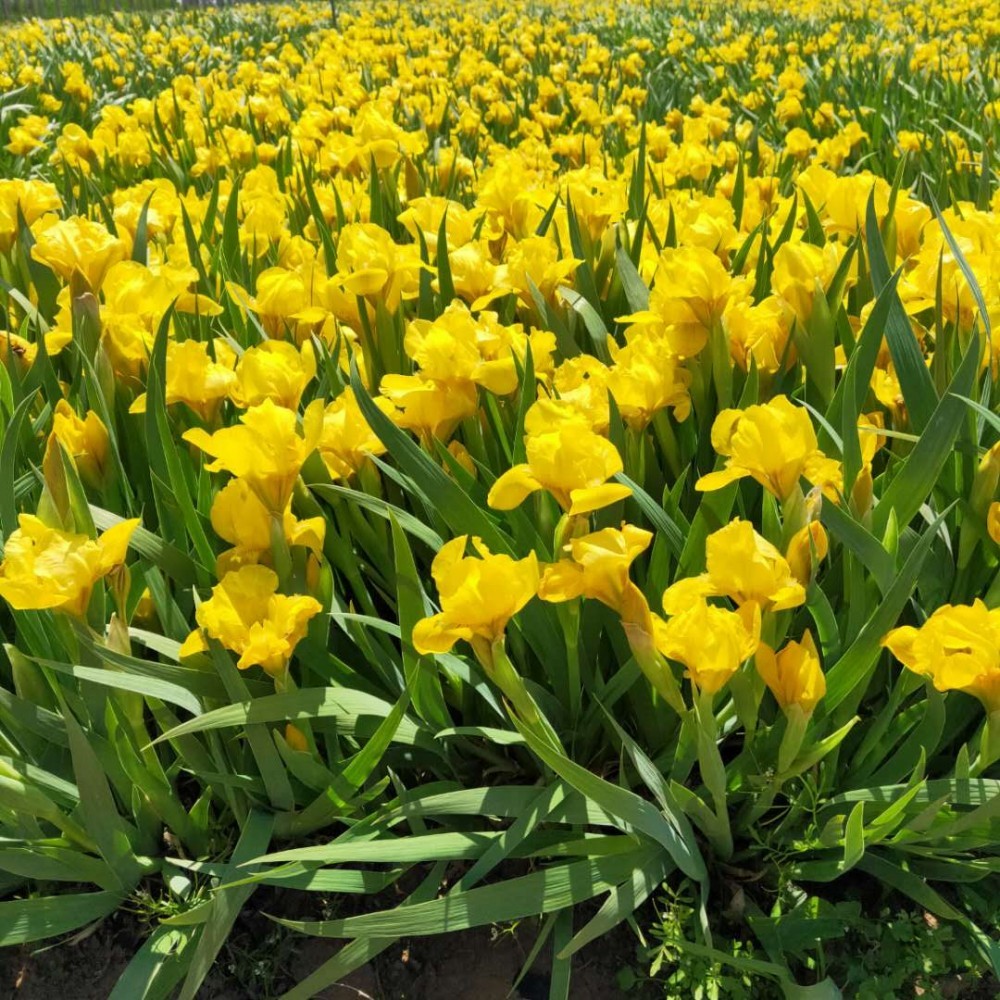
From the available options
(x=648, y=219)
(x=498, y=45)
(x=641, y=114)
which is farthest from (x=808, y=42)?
(x=648, y=219)

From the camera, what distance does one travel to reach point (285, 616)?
0.87m

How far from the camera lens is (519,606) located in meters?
0.81

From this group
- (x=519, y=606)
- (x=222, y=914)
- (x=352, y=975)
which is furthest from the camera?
(x=352, y=975)

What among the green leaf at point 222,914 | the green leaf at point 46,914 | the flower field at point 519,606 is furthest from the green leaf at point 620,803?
the green leaf at point 46,914

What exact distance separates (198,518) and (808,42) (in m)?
5.42

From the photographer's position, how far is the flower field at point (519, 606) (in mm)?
877

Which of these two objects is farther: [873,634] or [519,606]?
[873,634]

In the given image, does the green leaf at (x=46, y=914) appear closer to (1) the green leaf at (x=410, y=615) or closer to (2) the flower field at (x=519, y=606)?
(2) the flower field at (x=519, y=606)

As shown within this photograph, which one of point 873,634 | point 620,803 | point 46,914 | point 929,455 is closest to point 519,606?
point 620,803

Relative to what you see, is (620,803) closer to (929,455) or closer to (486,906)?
(486,906)

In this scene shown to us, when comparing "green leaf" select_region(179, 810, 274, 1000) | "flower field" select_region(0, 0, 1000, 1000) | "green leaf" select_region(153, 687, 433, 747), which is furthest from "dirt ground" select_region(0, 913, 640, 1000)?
"green leaf" select_region(153, 687, 433, 747)

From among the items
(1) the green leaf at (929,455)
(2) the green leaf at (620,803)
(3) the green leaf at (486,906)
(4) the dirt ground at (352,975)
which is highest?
(1) the green leaf at (929,455)

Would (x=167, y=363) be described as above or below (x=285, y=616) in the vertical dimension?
above

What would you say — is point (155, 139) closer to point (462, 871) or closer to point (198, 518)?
point (198, 518)
